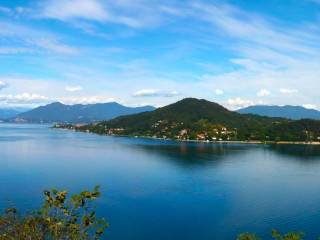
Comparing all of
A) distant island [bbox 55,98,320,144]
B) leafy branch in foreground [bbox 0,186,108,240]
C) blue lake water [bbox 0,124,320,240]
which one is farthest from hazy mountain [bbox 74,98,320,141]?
leafy branch in foreground [bbox 0,186,108,240]

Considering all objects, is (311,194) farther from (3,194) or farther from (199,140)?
(199,140)

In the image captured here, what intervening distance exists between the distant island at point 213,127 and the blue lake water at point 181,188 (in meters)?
51.8

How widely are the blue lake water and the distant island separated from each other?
51.8 m

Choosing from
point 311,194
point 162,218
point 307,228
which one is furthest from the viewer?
point 311,194

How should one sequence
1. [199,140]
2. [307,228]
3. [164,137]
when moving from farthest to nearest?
[164,137] < [199,140] < [307,228]

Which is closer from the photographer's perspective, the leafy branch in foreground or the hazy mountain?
the leafy branch in foreground

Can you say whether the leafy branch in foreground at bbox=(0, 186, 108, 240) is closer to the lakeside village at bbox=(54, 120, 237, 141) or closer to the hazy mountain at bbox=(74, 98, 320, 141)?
the lakeside village at bbox=(54, 120, 237, 141)

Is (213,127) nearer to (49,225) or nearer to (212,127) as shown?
(212,127)

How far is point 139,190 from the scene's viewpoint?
5738 cm

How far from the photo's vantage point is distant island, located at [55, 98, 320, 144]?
153 m

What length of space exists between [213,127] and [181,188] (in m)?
109

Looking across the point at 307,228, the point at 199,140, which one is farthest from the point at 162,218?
the point at 199,140

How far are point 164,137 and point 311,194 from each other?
4307 inches

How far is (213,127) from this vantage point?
166625mm
